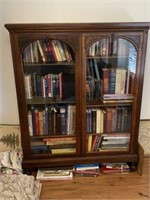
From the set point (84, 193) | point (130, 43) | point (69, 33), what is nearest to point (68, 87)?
point (69, 33)

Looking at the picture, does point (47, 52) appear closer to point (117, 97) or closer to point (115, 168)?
point (117, 97)

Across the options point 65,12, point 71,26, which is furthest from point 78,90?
point 65,12

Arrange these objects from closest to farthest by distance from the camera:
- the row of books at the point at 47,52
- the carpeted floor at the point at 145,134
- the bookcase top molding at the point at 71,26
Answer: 1. the bookcase top molding at the point at 71,26
2. the row of books at the point at 47,52
3. the carpeted floor at the point at 145,134

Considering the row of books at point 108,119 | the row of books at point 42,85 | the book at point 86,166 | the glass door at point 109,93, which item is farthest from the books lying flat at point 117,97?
the book at point 86,166

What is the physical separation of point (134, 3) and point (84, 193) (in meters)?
1.80

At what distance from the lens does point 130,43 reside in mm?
1907

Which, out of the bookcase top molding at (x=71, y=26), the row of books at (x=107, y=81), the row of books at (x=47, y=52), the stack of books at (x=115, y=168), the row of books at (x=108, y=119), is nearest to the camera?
the bookcase top molding at (x=71, y=26)

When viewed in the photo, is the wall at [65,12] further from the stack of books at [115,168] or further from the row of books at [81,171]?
the stack of books at [115,168]

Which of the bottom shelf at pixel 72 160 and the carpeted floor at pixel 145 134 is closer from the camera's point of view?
the bottom shelf at pixel 72 160

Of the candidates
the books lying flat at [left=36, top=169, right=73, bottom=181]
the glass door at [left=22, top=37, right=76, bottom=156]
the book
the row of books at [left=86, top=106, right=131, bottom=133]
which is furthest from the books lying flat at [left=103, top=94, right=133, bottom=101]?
the books lying flat at [left=36, top=169, right=73, bottom=181]

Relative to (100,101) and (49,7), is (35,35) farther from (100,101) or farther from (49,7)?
(100,101)

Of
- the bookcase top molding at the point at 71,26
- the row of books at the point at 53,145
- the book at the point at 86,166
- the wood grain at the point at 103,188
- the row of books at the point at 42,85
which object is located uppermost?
the bookcase top molding at the point at 71,26

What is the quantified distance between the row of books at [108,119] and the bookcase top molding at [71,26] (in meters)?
0.73

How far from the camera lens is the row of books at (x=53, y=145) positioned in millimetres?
2145
